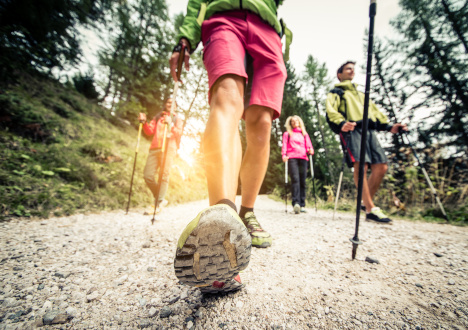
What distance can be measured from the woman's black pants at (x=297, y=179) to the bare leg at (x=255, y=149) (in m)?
3.38

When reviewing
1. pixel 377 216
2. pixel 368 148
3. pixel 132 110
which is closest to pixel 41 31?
pixel 132 110

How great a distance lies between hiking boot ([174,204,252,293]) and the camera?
0.62 meters


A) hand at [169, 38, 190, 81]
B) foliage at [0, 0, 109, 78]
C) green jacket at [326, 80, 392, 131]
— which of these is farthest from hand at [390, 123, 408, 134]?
foliage at [0, 0, 109, 78]

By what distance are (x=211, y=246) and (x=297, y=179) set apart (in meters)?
4.34

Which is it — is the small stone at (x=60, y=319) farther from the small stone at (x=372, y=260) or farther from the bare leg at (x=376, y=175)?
the bare leg at (x=376, y=175)

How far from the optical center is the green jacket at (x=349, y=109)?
309cm

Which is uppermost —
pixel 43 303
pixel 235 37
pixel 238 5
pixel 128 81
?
pixel 128 81

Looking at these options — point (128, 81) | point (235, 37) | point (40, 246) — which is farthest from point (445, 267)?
point (128, 81)

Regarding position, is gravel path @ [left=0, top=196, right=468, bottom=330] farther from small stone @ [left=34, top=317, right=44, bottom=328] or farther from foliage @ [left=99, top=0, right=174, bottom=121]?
foliage @ [left=99, top=0, right=174, bottom=121]

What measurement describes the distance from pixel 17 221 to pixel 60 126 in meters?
4.66

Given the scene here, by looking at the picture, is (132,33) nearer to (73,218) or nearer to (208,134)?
(73,218)

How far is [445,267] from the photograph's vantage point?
1.20m

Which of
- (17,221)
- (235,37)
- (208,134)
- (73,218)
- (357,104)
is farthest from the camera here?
(357,104)

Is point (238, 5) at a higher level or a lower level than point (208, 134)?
higher
